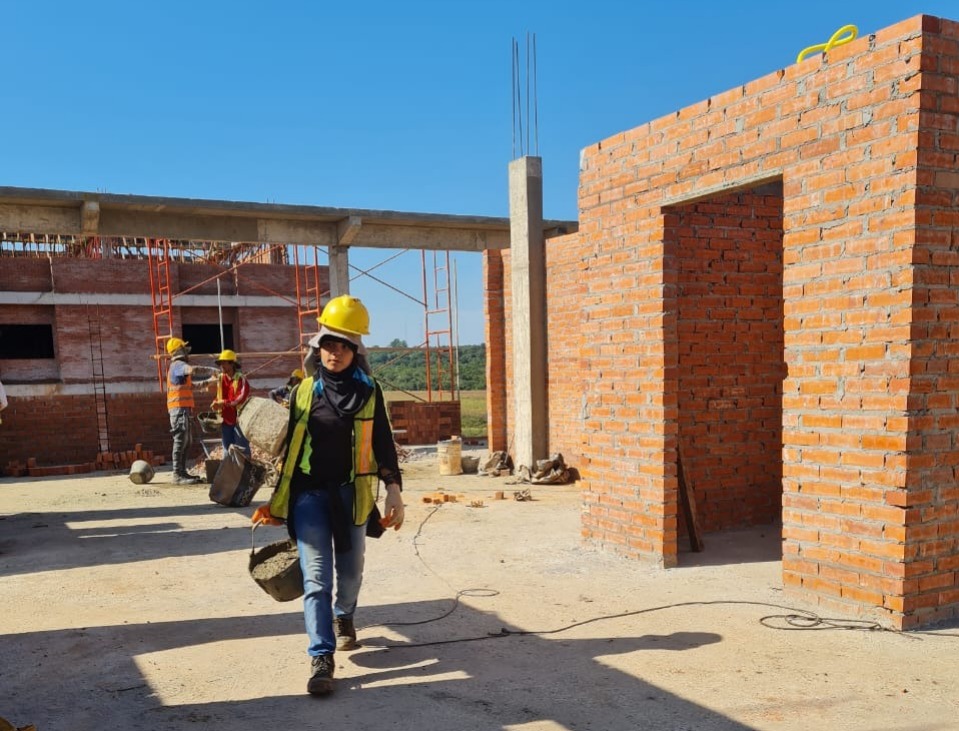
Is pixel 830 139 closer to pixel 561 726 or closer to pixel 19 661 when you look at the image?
pixel 561 726

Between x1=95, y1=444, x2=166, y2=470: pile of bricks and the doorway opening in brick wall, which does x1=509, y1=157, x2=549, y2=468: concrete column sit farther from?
x1=95, y1=444, x2=166, y2=470: pile of bricks

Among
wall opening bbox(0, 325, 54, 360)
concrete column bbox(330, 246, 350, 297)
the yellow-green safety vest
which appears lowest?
the yellow-green safety vest

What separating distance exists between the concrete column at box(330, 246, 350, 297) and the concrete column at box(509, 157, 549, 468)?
4.48m

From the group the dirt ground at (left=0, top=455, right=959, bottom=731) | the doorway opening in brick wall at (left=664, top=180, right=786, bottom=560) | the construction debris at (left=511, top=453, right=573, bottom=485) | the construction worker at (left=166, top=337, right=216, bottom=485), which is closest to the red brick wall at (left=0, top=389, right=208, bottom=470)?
the construction worker at (left=166, top=337, right=216, bottom=485)

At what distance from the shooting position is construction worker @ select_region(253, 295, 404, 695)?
149 inches

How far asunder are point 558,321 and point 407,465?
13.2 feet

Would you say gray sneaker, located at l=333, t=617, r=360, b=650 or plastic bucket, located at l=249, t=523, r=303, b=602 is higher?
plastic bucket, located at l=249, t=523, r=303, b=602

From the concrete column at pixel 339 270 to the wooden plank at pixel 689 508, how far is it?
371 inches

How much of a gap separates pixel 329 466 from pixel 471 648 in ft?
4.49

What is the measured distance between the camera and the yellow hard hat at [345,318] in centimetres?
383

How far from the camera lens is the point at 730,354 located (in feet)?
21.9

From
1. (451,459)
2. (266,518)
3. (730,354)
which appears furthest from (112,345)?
(266,518)

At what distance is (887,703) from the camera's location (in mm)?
3371

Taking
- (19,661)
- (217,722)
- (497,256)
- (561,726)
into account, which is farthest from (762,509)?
(497,256)
